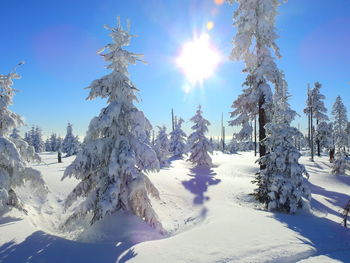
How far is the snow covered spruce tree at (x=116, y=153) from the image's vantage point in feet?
28.5

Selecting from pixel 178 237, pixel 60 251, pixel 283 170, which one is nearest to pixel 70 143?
pixel 283 170

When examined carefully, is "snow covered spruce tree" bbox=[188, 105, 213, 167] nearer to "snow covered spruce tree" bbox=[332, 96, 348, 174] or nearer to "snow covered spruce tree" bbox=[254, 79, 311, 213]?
"snow covered spruce tree" bbox=[254, 79, 311, 213]

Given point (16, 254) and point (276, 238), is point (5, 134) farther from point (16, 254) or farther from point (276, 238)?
point (276, 238)

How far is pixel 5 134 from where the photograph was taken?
9656 millimetres

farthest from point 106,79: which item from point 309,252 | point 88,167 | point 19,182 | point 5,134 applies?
point 309,252

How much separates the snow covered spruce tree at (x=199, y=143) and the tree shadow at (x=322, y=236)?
19713mm

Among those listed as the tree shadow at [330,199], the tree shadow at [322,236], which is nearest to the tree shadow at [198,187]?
the tree shadow at [322,236]

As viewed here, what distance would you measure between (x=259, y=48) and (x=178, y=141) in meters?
31.7

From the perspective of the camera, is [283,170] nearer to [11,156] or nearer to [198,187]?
[198,187]

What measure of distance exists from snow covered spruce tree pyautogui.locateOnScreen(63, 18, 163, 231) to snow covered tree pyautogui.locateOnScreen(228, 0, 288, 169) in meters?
8.19

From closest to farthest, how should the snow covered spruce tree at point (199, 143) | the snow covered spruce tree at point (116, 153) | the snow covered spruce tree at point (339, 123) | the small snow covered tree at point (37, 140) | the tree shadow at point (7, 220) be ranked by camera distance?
1. the tree shadow at point (7, 220)
2. the snow covered spruce tree at point (116, 153)
3. the snow covered spruce tree at point (199, 143)
4. the snow covered spruce tree at point (339, 123)
5. the small snow covered tree at point (37, 140)

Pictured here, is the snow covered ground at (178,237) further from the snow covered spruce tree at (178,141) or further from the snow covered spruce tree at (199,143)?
the snow covered spruce tree at (178,141)

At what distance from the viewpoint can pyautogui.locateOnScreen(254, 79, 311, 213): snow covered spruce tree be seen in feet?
36.7

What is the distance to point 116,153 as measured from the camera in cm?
893
